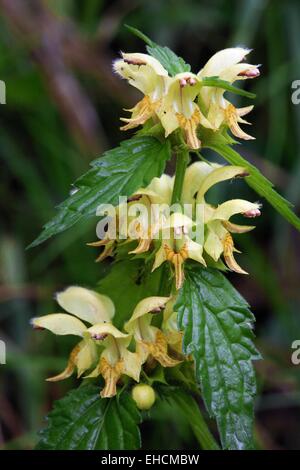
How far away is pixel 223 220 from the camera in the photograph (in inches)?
39.5

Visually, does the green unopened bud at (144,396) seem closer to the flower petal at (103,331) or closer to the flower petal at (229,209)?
the flower petal at (103,331)

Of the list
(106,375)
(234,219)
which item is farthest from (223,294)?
(234,219)

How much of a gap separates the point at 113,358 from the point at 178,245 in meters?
0.21

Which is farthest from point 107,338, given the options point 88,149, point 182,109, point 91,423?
point 88,149

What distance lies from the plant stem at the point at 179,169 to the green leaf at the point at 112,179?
1.1 inches

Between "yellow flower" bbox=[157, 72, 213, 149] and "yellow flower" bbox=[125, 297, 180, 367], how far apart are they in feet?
0.79

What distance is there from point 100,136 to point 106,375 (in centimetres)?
148

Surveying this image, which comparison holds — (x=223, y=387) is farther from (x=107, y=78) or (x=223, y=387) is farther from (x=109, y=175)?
(x=107, y=78)

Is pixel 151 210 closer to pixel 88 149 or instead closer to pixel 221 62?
pixel 221 62

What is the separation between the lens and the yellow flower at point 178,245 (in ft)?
3.05

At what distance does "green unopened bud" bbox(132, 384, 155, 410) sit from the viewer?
992mm

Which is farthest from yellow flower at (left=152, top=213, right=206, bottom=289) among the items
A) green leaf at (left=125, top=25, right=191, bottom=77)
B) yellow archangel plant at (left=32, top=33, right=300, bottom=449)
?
green leaf at (left=125, top=25, right=191, bottom=77)

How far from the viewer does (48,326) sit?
1079mm

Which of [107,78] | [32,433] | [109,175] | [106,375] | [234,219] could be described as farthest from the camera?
[107,78]
